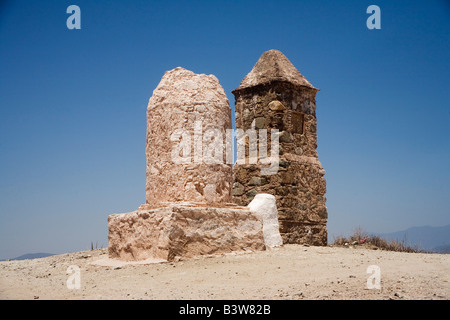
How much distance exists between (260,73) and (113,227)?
4.63 m

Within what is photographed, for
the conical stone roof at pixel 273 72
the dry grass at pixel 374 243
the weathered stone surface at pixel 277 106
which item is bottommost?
the dry grass at pixel 374 243

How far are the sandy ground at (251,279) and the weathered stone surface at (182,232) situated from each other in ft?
0.64

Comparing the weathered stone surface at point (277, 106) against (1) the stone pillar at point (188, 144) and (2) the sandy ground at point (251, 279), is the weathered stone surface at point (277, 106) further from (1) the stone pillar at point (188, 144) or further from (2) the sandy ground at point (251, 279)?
(2) the sandy ground at point (251, 279)

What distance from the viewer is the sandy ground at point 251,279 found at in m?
3.92

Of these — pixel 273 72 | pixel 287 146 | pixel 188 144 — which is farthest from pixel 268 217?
pixel 273 72

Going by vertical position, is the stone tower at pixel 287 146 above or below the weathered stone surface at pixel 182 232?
above

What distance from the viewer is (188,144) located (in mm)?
6207

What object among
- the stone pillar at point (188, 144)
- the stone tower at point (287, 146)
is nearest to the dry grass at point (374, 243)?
the stone tower at point (287, 146)

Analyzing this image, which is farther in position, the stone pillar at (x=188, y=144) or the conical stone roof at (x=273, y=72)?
the conical stone roof at (x=273, y=72)

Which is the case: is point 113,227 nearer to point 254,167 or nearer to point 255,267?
point 255,267

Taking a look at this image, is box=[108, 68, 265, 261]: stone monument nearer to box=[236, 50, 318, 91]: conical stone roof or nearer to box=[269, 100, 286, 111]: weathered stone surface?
box=[269, 100, 286, 111]: weathered stone surface

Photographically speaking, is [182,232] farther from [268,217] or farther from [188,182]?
[268,217]

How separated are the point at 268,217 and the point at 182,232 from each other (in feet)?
5.29
